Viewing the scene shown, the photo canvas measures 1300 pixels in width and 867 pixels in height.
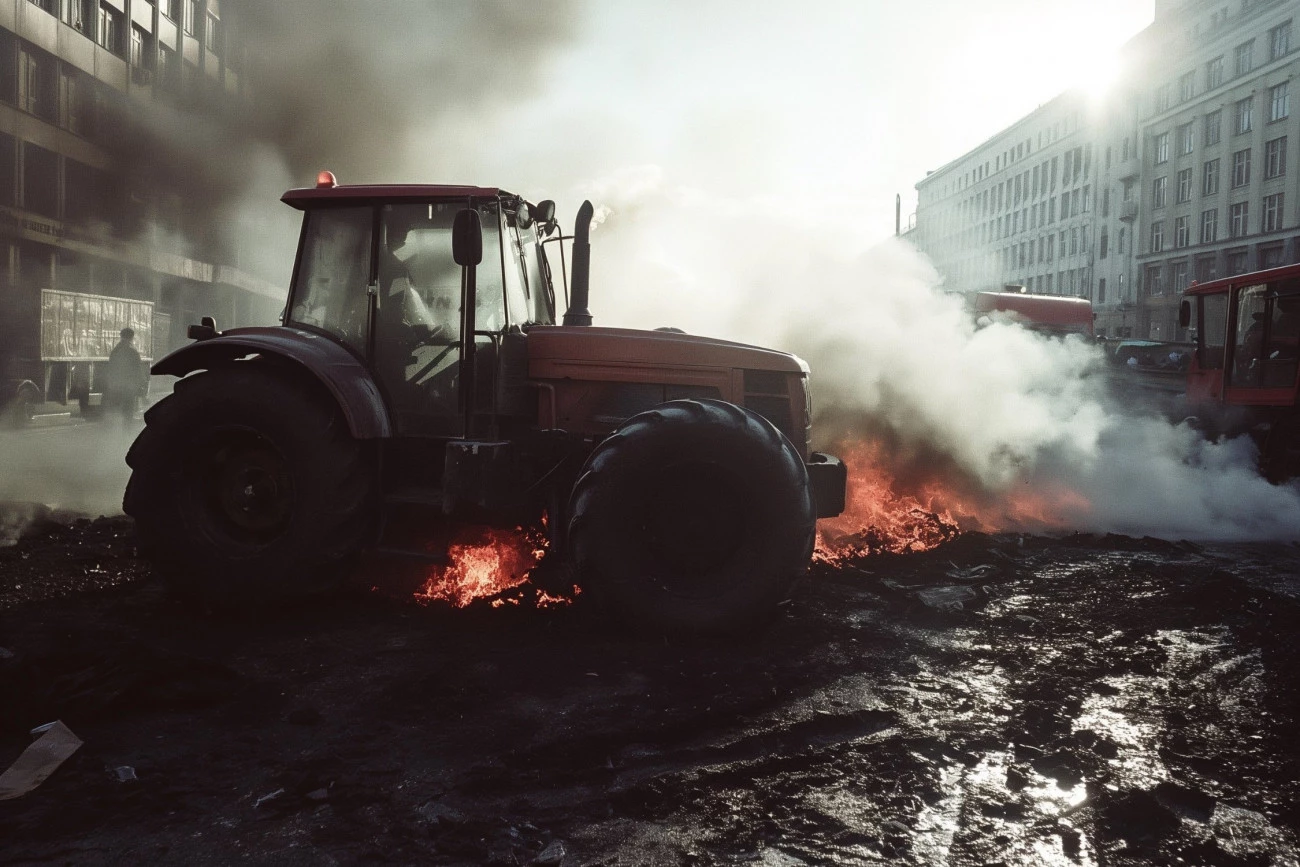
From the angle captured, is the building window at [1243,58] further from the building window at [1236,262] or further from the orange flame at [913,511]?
the orange flame at [913,511]

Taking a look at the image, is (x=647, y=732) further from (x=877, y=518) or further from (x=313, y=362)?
(x=877, y=518)

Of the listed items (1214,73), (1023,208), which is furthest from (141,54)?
(1023,208)

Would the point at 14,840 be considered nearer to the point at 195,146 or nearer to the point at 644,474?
the point at 644,474

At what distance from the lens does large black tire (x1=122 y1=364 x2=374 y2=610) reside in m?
5.17

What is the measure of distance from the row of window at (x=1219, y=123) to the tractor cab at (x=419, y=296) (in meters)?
53.1

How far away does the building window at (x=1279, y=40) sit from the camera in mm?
46000

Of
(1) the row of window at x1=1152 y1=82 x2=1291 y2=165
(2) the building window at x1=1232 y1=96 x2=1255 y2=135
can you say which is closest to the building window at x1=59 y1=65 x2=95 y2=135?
(1) the row of window at x1=1152 y1=82 x2=1291 y2=165

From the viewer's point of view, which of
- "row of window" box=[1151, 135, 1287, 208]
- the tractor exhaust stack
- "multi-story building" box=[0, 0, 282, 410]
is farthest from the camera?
"row of window" box=[1151, 135, 1287, 208]

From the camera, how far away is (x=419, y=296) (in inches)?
222

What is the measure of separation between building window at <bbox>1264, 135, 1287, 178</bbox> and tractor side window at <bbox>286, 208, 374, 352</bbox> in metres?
52.4

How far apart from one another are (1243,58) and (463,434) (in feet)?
191

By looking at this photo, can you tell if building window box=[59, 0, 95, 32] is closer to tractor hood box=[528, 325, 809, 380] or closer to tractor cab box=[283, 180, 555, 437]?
tractor cab box=[283, 180, 555, 437]

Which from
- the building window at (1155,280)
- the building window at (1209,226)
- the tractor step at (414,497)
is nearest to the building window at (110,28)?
the tractor step at (414,497)

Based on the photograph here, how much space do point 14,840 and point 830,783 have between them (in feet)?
8.68
